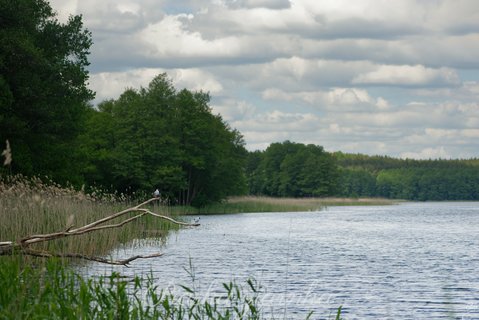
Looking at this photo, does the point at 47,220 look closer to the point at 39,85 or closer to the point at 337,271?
the point at 337,271

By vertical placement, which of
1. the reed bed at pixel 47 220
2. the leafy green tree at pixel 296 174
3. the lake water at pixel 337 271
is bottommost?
the lake water at pixel 337 271

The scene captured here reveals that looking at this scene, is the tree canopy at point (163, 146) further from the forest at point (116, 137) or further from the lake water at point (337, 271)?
the lake water at point (337, 271)

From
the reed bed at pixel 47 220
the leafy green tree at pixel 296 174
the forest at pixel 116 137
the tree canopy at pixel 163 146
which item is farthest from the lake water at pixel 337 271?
the leafy green tree at pixel 296 174

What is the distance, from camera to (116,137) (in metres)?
71.4

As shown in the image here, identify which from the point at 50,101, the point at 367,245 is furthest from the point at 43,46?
the point at 367,245

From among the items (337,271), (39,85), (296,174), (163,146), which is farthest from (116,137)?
(296,174)

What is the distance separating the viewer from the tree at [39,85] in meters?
33.7

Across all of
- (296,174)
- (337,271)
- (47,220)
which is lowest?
(337,271)

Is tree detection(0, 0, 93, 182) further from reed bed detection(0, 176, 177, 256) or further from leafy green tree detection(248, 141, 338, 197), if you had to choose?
leafy green tree detection(248, 141, 338, 197)

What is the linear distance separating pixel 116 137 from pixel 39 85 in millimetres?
36459

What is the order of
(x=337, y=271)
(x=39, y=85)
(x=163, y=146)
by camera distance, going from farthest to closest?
(x=163, y=146)
(x=39, y=85)
(x=337, y=271)

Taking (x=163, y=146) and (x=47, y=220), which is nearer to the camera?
(x=47, y=220)

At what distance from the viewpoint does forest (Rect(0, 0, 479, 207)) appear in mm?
34531

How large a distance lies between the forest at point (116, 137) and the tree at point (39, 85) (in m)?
0.05
